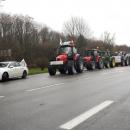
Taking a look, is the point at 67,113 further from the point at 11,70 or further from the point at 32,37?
the point at 32,37

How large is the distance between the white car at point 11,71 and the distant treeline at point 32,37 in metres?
15.6

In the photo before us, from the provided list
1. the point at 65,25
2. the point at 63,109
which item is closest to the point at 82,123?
the point at 63,109

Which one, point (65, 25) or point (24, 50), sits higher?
point (65, 25)

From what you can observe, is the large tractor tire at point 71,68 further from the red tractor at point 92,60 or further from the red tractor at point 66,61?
the red tractor at point 92,60

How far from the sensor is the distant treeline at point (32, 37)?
5550cm

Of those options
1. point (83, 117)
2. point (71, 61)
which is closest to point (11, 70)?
point (71, 61)

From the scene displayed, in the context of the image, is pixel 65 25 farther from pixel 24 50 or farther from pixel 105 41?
pixel 24 50

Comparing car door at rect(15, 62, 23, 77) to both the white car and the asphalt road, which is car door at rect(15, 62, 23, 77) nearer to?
the white car

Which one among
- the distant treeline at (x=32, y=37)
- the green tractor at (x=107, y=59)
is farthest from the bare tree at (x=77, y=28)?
the green tractor at (x=107, y=59)

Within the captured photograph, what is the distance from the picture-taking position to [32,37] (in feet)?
232

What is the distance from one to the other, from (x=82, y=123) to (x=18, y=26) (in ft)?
206

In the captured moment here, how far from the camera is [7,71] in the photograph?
76.5ft

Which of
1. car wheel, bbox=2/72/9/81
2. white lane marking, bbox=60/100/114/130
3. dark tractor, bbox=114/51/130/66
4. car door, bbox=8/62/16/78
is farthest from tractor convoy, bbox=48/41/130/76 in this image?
white lane marking, bbox=60/100/114/130

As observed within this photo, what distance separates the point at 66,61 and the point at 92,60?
332 inches
